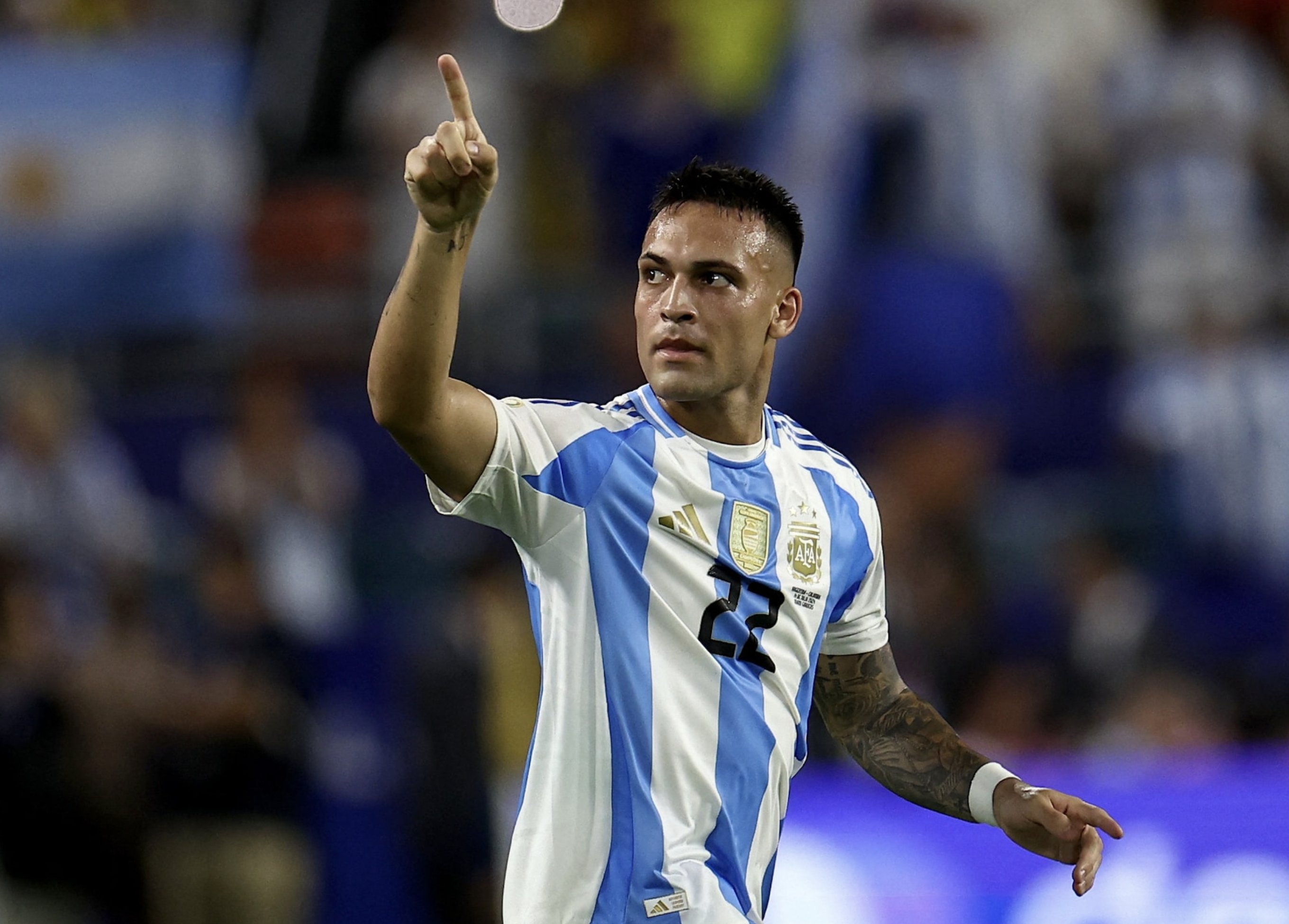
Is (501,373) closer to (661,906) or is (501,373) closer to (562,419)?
(562,419)

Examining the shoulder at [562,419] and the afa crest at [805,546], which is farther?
the afa crest at [805,546]

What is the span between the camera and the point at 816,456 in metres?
4.49

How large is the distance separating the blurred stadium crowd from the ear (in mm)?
4254

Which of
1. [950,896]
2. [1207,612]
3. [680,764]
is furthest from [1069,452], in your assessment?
[680,764]

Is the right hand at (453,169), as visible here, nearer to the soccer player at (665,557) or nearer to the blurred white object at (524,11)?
the soccer player at (665,557)

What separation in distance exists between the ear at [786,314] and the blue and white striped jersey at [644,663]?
1.11 ft

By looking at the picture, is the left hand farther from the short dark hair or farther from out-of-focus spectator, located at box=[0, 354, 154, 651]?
out-of-focus spectator, located at box=[0, 354, 154, 651]

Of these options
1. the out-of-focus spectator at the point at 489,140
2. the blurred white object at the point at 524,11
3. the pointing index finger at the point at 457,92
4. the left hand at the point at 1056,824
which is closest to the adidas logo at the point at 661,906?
the left hand at the point at 1056,824

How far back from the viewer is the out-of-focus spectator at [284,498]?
898cm

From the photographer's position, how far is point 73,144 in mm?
9945

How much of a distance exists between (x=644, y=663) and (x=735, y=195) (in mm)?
1096

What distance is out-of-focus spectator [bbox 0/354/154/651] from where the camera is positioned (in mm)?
8984

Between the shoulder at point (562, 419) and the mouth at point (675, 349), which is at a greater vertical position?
the mouth at point (675, 349)

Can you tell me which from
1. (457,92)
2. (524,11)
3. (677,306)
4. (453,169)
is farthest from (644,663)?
(524,11)
